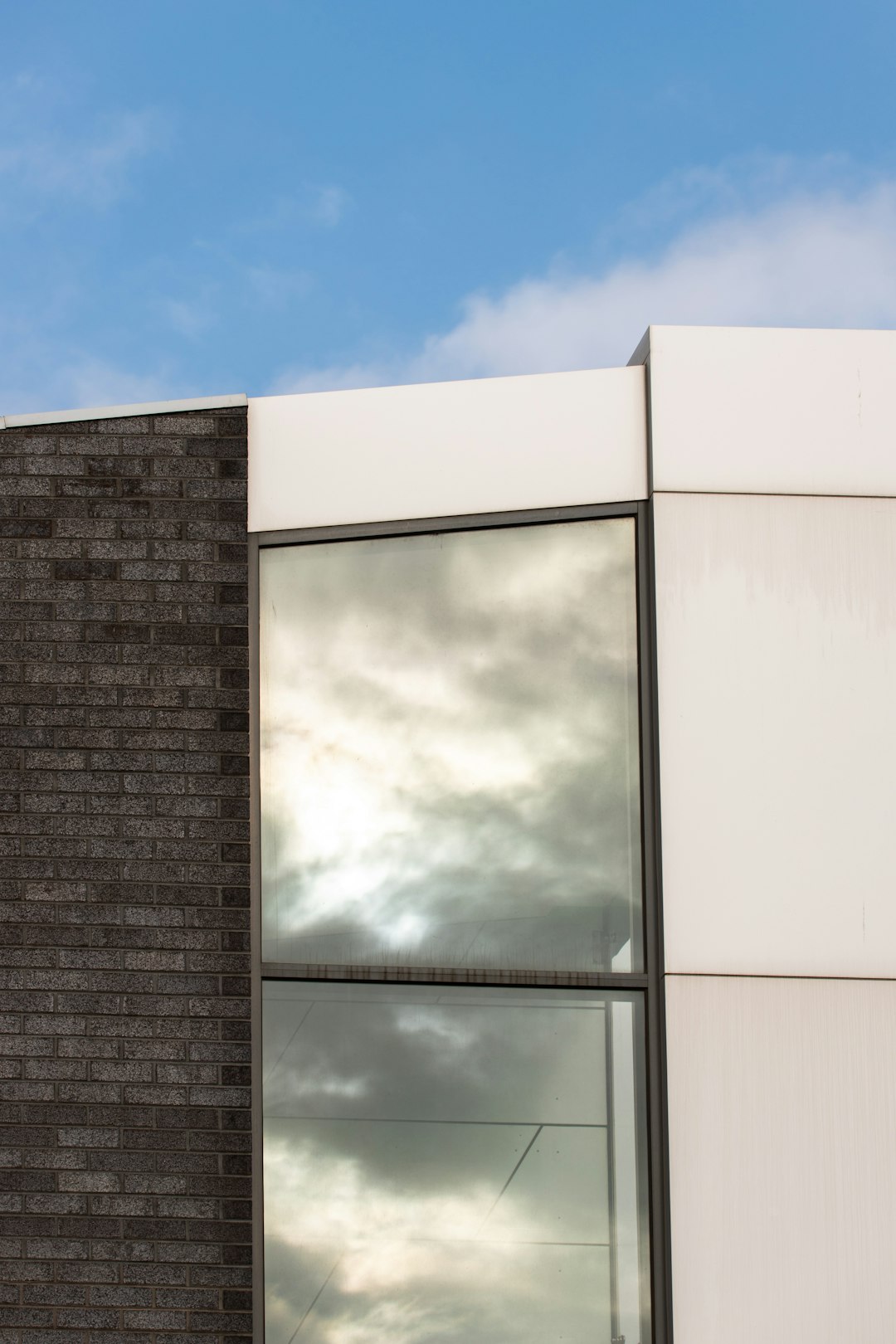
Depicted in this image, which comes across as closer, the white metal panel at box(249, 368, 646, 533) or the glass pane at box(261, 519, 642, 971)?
the glass pane at box(261, 519, 642, 971)

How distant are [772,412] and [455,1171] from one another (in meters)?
3.48

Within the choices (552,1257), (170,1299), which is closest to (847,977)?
(552,1257)

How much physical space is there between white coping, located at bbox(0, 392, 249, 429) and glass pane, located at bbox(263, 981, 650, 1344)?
267 centimetres

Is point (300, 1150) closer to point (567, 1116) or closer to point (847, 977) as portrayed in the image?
point (567, 1116)

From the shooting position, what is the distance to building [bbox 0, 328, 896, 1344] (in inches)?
205

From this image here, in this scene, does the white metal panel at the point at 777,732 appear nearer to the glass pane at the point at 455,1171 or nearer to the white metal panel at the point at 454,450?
the white metal panel at the point at 454,450

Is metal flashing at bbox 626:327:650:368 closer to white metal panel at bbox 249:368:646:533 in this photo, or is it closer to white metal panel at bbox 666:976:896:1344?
white metal panel at bbox 249:368:646:533

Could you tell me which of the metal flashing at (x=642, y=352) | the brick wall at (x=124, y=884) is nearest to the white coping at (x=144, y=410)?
the brick wall at (x=124, y=884)

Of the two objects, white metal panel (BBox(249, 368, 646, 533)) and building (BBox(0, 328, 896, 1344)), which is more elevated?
white metal panel (BBox(249, 368, 646, 533))

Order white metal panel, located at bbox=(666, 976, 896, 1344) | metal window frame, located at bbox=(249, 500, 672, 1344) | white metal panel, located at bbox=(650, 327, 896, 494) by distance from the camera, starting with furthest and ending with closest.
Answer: white metal panel, located at bbox=(650, 327, 896, 494) < metal window frame, located at bbox=(249, 500, 672, 1344) < white metal panel, located at bbox=(666, 976, 896, 1344)

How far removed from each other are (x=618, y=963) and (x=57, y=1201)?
258cm

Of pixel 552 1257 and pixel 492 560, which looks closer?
pixel 552 1257

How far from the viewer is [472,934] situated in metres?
5.43

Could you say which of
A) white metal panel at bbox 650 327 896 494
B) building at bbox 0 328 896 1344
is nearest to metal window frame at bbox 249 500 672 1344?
building at bbox 0 328 896 1344
